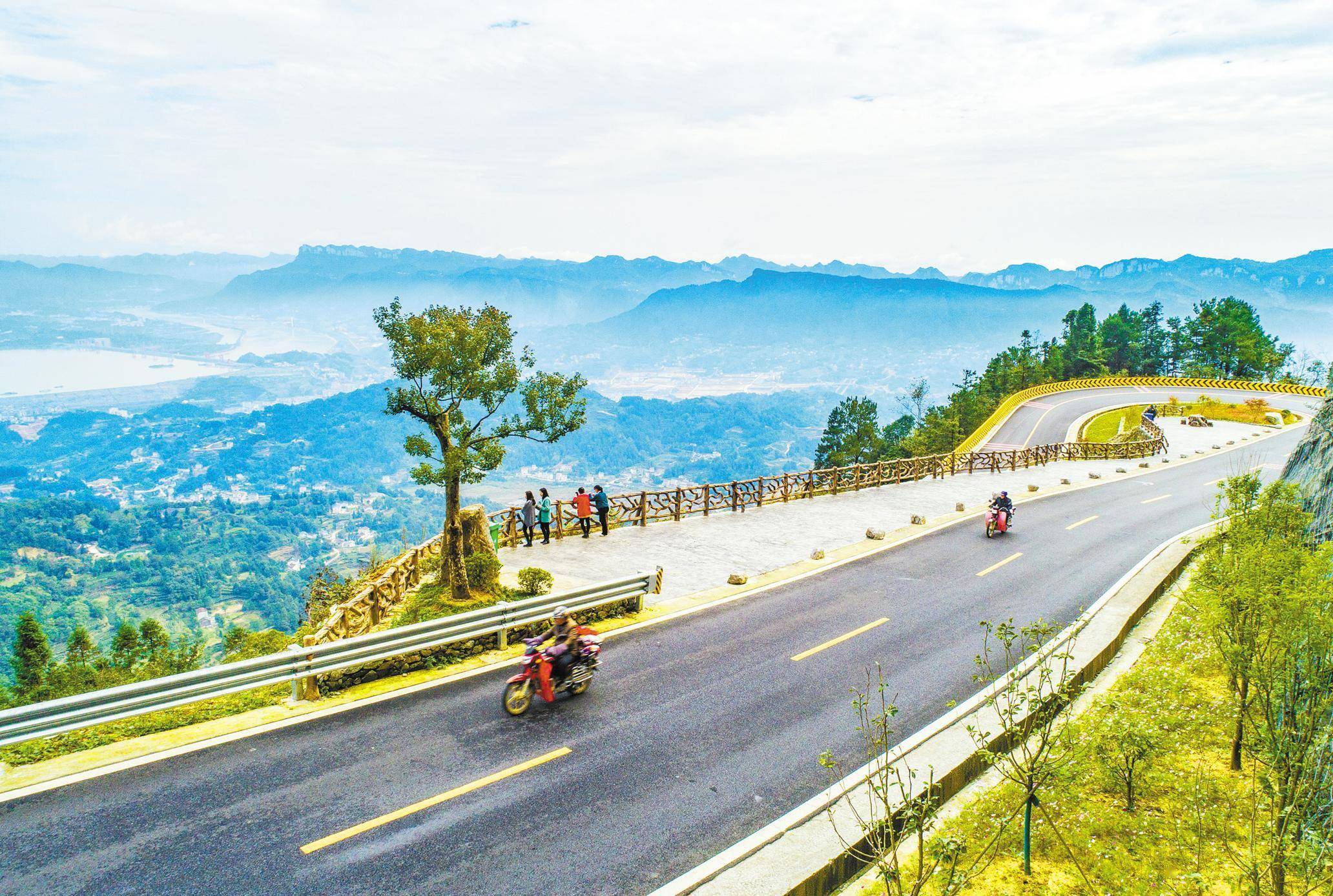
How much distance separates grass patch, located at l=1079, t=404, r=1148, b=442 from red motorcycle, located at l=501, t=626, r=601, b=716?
183 feet

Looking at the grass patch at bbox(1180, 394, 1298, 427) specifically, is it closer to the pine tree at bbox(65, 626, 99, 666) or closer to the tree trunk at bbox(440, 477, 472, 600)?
the tree trunk at bbox(440, 477, 472, 600)

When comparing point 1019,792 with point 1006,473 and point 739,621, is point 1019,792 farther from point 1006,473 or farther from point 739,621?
point 1006,473

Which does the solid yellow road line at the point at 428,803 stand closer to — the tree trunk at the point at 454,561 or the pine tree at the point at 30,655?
the tree trunk at the point at 454,561

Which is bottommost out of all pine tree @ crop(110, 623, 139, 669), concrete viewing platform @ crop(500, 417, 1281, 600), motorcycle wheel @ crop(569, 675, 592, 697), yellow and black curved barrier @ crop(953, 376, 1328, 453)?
pine tree @ crop(110, 623, 139, 669)

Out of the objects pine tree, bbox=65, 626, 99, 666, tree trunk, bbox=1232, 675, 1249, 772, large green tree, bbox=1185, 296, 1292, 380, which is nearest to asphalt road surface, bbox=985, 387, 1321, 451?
large green tree, bbox=1185, 296, 1292, 380

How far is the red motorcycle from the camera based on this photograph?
1070 cm

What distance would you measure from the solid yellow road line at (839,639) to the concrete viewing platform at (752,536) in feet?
12.8

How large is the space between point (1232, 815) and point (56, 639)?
121691mm

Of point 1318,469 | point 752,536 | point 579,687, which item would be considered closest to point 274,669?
point 579,687

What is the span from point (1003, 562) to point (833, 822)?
15993mm

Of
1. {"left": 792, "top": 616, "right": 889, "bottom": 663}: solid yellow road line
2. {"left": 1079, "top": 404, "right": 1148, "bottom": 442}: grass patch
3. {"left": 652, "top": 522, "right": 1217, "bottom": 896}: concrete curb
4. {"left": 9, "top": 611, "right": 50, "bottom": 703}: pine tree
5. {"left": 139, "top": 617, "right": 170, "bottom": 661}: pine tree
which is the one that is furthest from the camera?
{"left": 1079, "top": 404, "right": 1148, "bottom": 442}: grass patch

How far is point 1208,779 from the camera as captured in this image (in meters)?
8.65

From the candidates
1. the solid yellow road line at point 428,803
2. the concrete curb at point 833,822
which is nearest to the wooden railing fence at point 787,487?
the solid yellow road line at point 428,803

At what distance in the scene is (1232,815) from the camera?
824cm
